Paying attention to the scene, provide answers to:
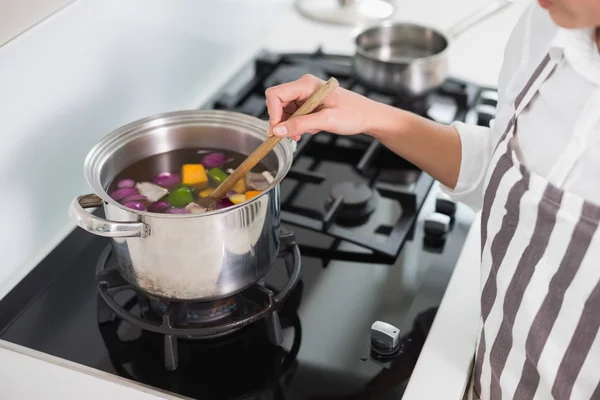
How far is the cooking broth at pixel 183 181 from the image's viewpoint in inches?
36.9

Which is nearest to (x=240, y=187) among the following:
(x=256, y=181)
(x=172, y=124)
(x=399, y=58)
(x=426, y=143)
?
(x=256, y=181)

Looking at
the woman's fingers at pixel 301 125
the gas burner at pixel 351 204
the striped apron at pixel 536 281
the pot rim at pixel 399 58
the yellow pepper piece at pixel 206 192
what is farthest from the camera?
the pot rim at pixel 399 58

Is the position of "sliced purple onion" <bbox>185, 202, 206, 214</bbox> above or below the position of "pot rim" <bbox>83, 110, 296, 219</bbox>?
below

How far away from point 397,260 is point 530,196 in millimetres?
309

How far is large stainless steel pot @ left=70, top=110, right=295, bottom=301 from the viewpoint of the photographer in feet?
2.60

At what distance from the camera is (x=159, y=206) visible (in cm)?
93

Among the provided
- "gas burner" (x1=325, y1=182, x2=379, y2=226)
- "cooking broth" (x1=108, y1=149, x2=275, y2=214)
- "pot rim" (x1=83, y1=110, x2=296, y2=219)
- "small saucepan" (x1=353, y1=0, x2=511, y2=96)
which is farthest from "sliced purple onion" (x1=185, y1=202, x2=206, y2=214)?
"small saucepan" (x1=353, y1=0, x2=511, y2=96)

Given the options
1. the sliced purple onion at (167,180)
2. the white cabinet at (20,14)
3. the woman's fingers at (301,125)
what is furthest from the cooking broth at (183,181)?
the white cabinet at (20,14)

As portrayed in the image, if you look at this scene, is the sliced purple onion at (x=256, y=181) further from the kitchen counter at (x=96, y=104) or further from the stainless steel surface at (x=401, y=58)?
the stainless steel surface at (x=401, y=58)

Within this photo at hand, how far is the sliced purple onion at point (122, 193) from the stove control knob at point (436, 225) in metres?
0.41

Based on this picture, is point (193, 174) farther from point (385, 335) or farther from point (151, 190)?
point (385, 335)

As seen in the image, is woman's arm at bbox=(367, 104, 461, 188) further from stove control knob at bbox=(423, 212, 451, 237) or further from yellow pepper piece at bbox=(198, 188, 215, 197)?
yellow pepper piece at bbox=(198, 188, 215, 197)

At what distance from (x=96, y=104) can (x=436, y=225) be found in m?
0.53

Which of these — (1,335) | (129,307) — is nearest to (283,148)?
(129,307)
